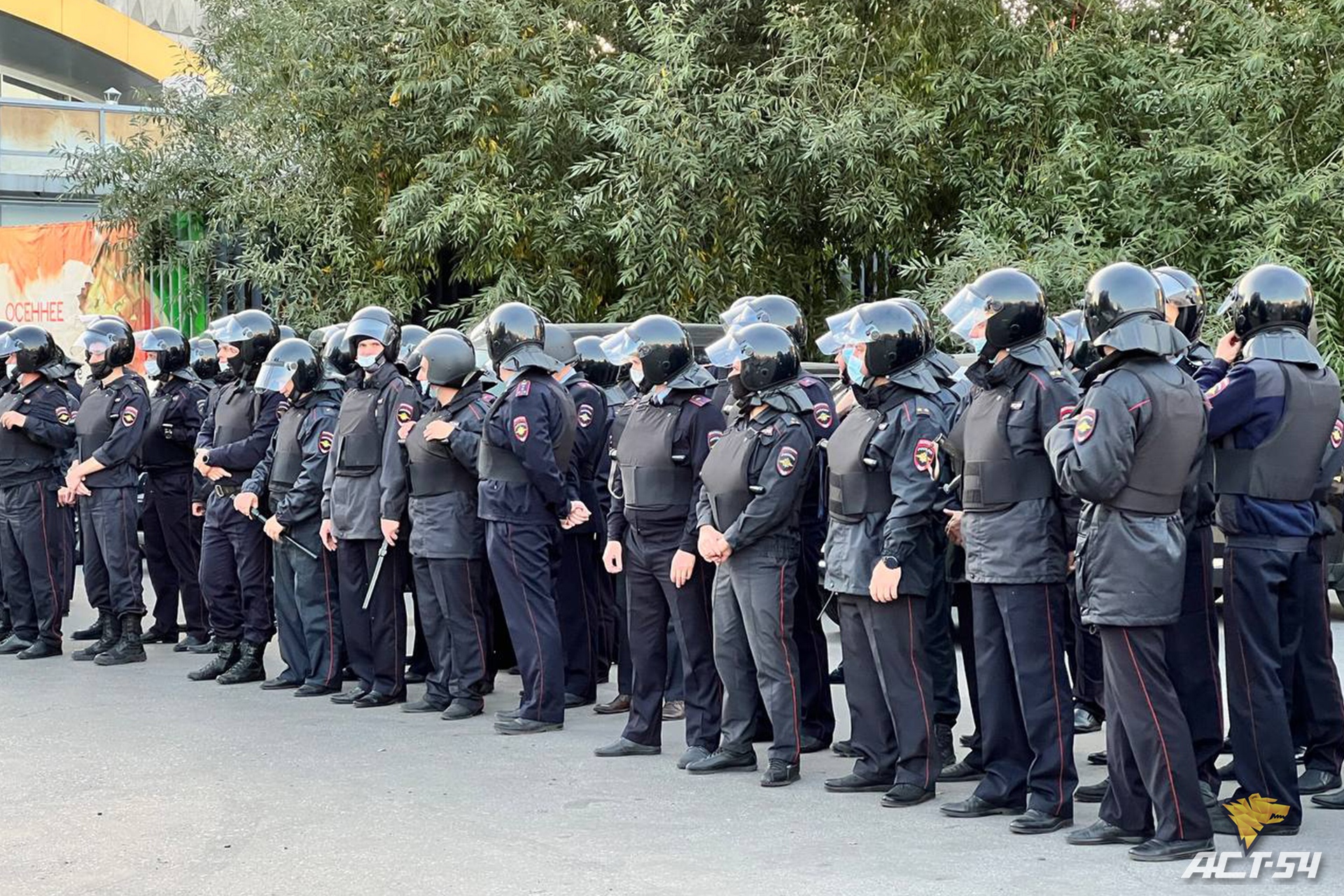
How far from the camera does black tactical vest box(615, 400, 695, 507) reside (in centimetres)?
788

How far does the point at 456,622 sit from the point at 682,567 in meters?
1.86

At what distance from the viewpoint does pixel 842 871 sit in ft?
19.2

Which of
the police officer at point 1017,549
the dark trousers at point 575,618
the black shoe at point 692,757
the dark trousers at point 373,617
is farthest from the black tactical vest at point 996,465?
the dark trousers at point 373,617

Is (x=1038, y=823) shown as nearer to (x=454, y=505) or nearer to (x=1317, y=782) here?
(x=1317, y=782)

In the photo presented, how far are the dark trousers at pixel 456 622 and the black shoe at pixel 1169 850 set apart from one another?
415cm

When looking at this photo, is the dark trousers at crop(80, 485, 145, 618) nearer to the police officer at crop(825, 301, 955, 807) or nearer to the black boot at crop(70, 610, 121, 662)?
the black boot at crop(70, 610, 121, 662)

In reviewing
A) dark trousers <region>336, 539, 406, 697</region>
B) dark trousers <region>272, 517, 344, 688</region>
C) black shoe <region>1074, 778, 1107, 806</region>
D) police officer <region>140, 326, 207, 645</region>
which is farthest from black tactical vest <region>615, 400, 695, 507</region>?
police officer <region>140, 326, 207, 645</region>

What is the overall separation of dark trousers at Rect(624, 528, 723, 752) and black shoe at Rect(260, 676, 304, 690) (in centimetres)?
276

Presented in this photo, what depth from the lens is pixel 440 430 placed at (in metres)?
8.79

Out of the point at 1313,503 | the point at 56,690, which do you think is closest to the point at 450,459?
the point at 56,690

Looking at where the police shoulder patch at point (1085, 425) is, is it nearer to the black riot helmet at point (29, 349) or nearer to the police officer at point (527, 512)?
the police officer at point (527, 512)

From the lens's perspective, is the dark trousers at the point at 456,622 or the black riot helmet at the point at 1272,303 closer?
the black riot helmet at the point at 1272,303

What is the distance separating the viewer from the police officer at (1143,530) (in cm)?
586

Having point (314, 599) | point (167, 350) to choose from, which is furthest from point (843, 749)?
point (167, 350)
